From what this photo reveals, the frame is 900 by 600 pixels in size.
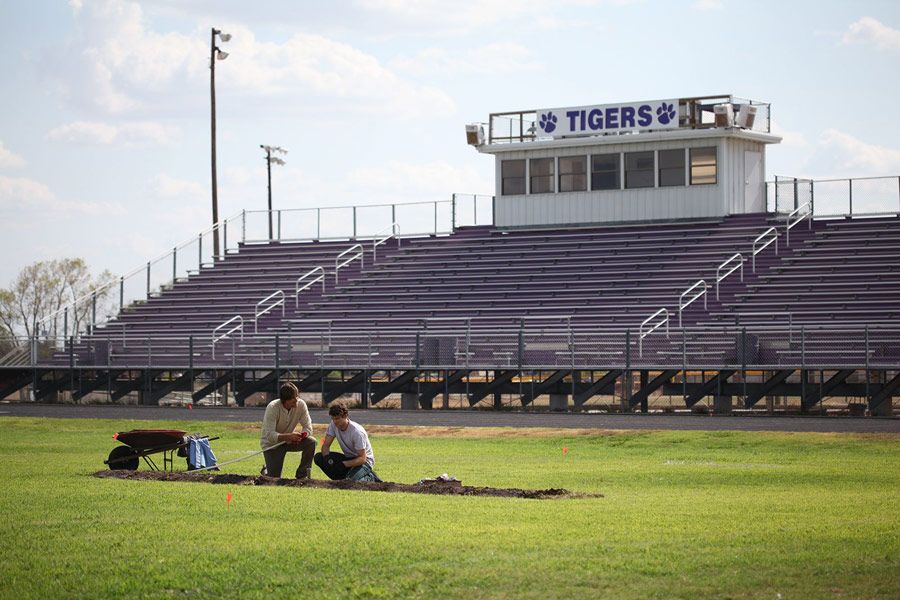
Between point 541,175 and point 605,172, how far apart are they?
2.41 metres

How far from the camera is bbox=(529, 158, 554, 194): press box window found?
4891cm

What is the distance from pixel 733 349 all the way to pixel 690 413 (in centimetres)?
186

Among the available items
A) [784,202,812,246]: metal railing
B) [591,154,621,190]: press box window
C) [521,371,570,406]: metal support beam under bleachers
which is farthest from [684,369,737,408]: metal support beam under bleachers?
[591,154,621,190]: press box window

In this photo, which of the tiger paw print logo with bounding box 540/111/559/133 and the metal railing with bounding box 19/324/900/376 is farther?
the tiger paw print logo with bounding box 540/111/559/133

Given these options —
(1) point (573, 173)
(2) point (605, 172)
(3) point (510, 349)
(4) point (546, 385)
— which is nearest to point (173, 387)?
(3) point (510, 349)

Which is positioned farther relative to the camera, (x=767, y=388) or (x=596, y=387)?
(x=596, y=387)

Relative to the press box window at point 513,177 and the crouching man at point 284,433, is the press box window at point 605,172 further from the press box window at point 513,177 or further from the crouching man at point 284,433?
the crouching man at point 284,433

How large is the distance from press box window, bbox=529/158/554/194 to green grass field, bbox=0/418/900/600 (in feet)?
95.5

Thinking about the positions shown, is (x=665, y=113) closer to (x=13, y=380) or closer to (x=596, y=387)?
(x=596, y=387)

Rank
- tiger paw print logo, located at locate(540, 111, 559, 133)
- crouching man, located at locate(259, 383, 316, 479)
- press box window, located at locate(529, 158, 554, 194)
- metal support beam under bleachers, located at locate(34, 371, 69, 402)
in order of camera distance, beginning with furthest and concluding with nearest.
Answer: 1. press box window, located at locate(529, 158, 554, 194)
2. tiger paw print logo, located at locate(540, 111, 559, 133)
3. metal support beam under bleachers, located at locate(34, 371, 69, 402)
4. crouching man, located at locate(259, 383, 316, 479)

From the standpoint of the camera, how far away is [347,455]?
57.8 ft

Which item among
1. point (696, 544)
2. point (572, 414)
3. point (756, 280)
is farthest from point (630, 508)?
point (756, 280)

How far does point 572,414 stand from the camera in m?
35.0

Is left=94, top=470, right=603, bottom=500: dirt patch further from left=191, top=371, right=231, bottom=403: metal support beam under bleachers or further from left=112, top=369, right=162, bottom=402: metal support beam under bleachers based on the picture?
left=112, top=369, right=162, bottom=402: metal support beam under bleachers
